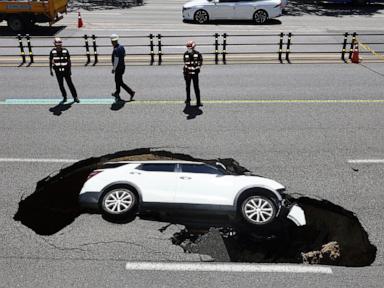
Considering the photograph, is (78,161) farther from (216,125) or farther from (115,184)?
(216,125)

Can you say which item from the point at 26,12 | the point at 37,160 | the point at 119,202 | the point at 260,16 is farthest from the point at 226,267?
the point at 260,16

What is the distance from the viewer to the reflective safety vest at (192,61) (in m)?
10.9

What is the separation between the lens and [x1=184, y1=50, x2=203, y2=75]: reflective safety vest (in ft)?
35.9

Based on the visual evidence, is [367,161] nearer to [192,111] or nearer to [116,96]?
[192,111]

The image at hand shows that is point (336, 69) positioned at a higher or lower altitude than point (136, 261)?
higher

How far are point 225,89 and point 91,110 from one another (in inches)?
176

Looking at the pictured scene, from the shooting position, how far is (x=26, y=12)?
2028 cm

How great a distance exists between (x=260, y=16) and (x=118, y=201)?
19.1 meters

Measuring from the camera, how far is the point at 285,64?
15797mm

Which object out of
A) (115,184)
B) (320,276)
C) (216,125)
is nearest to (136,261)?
(115,184)

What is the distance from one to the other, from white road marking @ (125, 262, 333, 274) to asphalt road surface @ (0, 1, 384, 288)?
0.02 m

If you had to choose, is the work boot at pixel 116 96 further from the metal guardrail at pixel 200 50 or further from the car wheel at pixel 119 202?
the car wheel at pixel 119 202

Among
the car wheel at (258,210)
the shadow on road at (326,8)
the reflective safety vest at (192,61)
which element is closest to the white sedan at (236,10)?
the shadow on road at (326,8)

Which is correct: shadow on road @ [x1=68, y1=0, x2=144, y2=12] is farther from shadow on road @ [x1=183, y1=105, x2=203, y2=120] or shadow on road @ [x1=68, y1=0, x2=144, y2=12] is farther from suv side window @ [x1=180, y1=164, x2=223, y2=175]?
suv side window @ [x1=180, y1=164, x2=223, y2=175]
